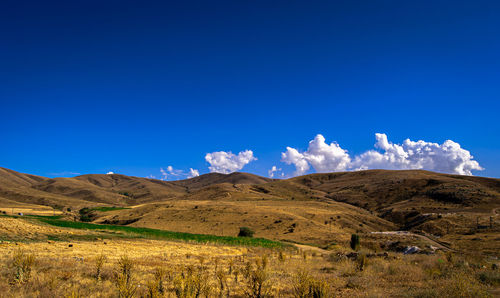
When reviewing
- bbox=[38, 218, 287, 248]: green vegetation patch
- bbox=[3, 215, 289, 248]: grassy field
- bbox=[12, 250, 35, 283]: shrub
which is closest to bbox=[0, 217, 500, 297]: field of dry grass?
bbox=[12, 250, 35, 283]: shrub

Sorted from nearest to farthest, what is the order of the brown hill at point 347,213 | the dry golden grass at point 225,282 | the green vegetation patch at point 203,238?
1. the dry golden grass at point 225,282
2. the green vegetation patch at point 203,238
3. the brown hill at point 347,213

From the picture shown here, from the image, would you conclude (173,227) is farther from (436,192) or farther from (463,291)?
(436,192)

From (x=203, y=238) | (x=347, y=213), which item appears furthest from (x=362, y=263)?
(x=347, y=213)

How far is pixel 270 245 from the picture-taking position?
32.1 metres

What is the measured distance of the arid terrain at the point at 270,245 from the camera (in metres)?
10.3

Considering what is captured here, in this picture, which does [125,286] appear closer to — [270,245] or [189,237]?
[270,245]

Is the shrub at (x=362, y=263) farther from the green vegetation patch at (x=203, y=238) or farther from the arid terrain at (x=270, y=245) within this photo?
the green vegetation patch at (x=203, y=238)

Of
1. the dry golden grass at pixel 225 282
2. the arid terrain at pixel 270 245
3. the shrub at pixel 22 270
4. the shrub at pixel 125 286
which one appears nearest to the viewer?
the shrub at pixel 125 286

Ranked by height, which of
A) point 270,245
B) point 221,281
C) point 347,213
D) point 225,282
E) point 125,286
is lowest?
point 270,245

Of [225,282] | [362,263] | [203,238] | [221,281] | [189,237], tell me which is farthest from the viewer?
[189,237]

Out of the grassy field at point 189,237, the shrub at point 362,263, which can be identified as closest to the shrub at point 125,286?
the shrub at point 362,263

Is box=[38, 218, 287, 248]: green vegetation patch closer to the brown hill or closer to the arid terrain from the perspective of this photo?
the arid terrain

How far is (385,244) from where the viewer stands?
35.8 m

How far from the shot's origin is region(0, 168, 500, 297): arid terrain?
10344mm
